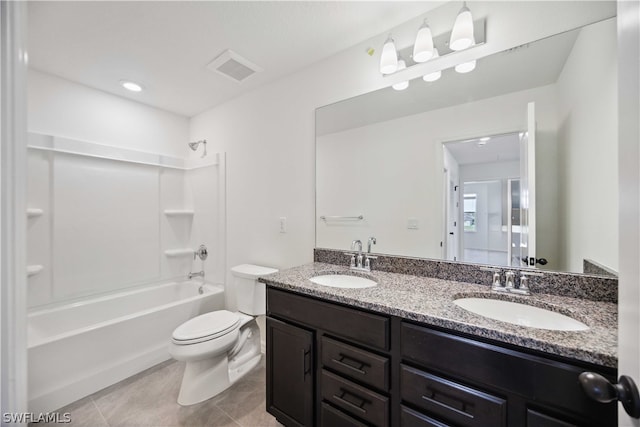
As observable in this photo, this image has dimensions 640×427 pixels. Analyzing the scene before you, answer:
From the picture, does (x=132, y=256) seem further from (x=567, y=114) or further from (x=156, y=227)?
(x=567, y=114)

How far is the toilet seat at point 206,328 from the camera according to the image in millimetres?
1627

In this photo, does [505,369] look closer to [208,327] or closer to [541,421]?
[541,421]

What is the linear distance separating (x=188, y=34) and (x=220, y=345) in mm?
2030

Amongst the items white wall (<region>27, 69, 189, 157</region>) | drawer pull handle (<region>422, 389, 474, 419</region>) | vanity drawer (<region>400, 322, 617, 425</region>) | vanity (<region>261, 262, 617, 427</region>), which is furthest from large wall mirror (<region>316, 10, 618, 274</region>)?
white wall (<region>27, 69, 189, 157</region>)

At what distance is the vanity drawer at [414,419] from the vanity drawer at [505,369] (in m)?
0.18

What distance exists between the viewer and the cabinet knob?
1.49 feet

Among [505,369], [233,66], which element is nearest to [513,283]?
[505,369]

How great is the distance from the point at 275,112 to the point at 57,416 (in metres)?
2.52

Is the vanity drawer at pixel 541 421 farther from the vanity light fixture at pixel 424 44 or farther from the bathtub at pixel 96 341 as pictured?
Result: the bathtub at pixel 96 341

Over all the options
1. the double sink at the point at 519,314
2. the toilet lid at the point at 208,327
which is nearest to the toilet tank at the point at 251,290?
the toilet lid at the point at 208,327

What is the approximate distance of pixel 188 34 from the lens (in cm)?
163

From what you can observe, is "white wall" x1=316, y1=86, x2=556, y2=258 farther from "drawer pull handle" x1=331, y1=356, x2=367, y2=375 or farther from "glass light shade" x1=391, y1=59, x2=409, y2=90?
"drawer pull handle" x1=331, y1=356, x2=367, y2=375

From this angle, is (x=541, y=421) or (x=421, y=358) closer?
(x=541, y=421)

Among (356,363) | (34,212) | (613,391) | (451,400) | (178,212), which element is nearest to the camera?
(613,391)
